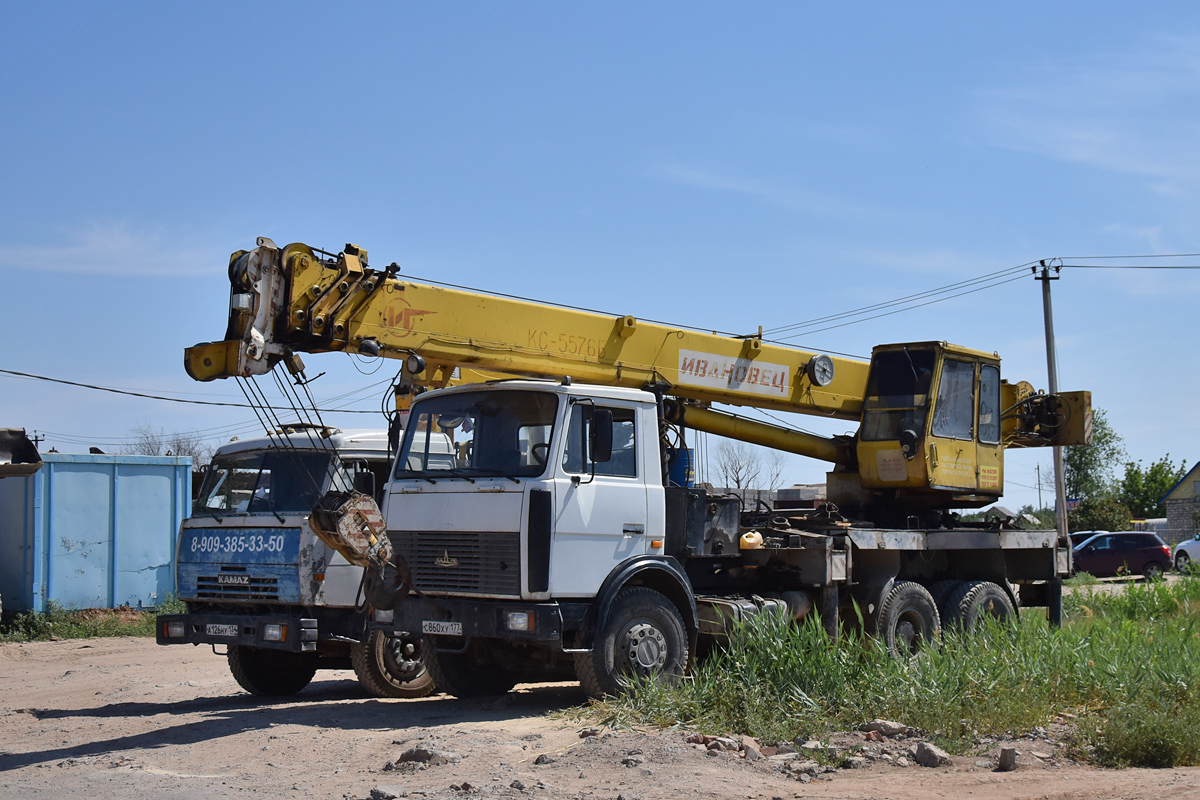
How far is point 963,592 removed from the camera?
40.7 feet

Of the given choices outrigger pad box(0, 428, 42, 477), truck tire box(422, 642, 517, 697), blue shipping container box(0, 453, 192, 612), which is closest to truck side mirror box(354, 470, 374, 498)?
truck tire box(422, 642, 517, 697)

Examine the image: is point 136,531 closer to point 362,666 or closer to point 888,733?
point 362,666

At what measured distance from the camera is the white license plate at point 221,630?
1002cm

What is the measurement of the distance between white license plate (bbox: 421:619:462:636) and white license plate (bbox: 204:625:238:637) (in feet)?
6.53

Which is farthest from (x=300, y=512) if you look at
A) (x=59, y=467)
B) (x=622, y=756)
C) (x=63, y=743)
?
(x=59, y=467)

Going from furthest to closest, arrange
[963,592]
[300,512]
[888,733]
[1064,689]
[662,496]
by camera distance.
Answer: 1. [963,592]
2. [300,512]
3. [662,496]
4. [1064,689]
5. [888,733]

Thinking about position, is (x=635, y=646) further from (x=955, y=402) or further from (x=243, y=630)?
(x=955, y=402)

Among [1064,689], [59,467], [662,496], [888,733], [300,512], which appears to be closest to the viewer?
[888,733]

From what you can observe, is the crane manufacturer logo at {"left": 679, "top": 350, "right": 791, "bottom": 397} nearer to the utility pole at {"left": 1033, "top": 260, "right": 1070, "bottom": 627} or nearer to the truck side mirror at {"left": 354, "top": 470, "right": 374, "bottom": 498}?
the truck side mirror at {"left": 354, "top": 470, "right": 374, "bottom": 498}

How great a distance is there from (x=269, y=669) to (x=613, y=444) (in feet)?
14.5

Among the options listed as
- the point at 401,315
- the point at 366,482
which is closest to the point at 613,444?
the point at 401,315

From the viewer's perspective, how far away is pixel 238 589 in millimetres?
10273

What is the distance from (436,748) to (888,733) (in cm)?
293

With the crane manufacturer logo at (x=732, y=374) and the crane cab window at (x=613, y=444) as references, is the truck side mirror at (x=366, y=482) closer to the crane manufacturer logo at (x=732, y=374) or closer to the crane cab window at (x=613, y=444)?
the crane cab window at (x=613, y=444)
